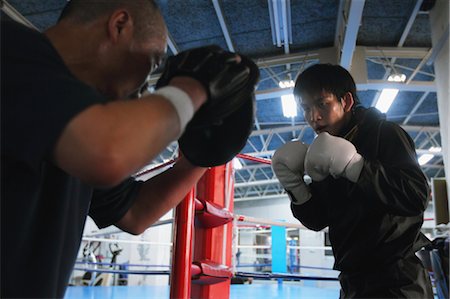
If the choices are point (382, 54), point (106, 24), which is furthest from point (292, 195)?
point (382, 54)

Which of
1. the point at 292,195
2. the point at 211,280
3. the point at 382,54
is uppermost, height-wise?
the point at 382,54

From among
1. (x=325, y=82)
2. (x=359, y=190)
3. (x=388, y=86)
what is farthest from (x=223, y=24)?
(x=359, y=190)

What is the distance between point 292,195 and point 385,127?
297 mm

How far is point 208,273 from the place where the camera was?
4.25 ft

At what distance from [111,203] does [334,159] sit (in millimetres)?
508

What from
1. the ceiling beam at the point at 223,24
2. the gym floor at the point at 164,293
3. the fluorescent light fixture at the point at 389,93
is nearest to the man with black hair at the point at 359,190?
the gym floor at the point at 164,293

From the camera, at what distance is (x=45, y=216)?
58 cm

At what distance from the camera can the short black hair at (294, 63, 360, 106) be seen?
40.8 inches

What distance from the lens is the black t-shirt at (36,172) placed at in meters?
0.46

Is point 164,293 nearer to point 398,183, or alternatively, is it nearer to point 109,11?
point 398,183

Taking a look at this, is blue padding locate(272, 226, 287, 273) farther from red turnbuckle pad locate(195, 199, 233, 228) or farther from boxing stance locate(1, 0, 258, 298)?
boxing stance locate(1, 0, 258, 298)

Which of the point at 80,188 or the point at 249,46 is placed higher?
the point at 249,46

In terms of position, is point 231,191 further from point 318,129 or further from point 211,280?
point 318,129

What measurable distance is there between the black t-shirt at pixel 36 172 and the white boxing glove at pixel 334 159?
0.55 metres
